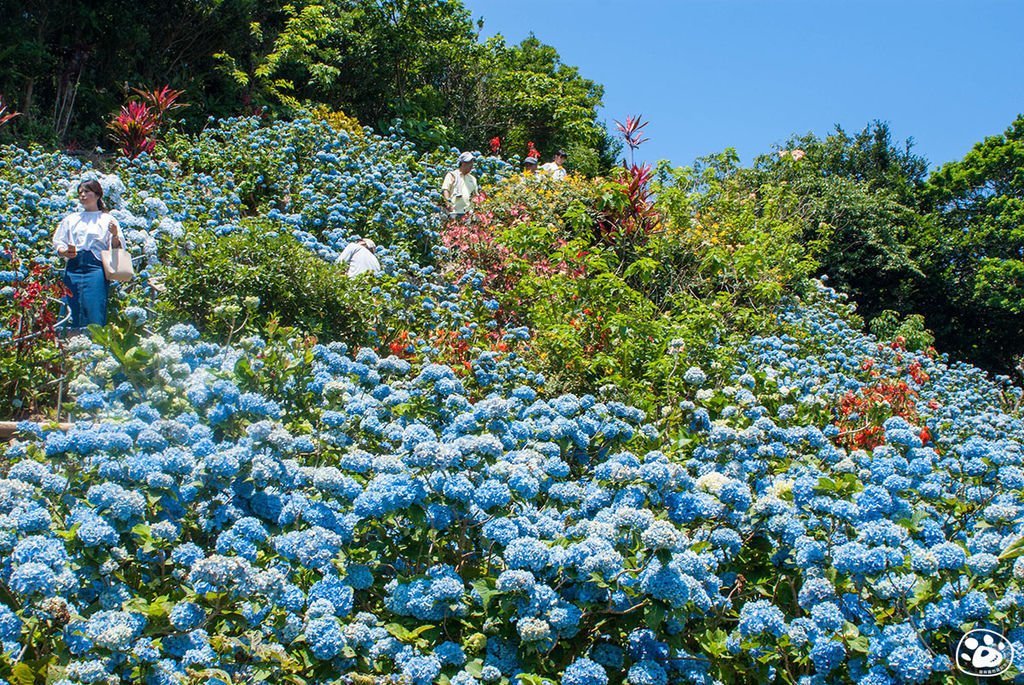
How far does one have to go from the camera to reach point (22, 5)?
11391 millimetres

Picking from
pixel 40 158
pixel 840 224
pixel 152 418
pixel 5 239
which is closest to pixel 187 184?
pixel 40 158

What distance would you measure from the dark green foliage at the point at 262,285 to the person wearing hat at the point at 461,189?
3.28 meters

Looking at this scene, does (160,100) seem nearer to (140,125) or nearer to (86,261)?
(140,125)

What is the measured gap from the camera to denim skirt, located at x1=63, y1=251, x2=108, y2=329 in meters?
5.19

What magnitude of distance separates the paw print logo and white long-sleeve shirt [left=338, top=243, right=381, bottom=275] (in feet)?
16.3

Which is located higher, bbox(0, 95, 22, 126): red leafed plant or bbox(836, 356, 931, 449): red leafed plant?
bbox(0, 95, 22, 126): red leafed plant

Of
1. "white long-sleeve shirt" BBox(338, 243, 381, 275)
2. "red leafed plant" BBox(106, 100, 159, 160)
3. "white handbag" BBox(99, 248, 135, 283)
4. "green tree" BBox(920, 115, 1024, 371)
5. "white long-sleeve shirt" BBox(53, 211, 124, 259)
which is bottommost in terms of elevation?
"white handbag" BBox(99, 248, 135, 283)

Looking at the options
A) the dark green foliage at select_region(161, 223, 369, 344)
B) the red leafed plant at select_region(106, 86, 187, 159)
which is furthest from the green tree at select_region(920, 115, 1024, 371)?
the dark green foliage at select_region(161, 223, 369, 344)

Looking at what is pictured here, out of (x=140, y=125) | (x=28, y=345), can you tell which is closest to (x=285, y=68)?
(x=140, y=125)

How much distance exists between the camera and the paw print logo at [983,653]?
2439 mm

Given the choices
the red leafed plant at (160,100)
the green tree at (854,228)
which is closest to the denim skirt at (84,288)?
the red leafed plant at (160,100)

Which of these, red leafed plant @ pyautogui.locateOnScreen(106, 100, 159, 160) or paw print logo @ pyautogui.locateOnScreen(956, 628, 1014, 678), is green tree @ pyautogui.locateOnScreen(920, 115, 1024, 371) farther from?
paw print logo @ pyautogui.locateOnScreen(956, 628, 1014, 678)

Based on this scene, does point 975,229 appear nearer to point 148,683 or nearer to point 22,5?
point 22,5

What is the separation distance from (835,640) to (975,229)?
60.1ft
